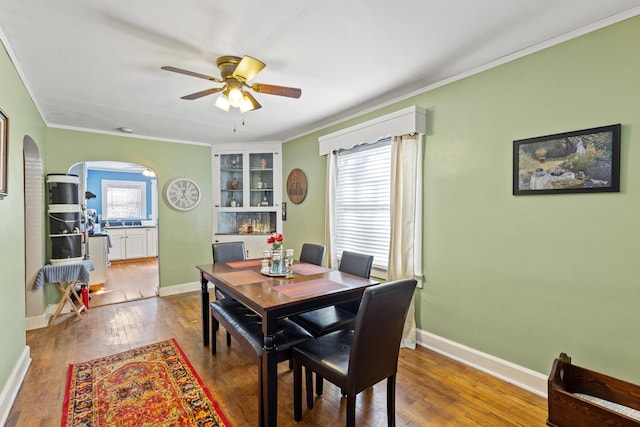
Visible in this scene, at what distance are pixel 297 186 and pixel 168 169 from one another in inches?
81.9

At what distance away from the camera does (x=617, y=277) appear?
190cm

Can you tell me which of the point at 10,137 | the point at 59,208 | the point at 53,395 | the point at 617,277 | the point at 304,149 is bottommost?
the point at 53,395

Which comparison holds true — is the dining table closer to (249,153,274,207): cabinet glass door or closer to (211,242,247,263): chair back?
(211,242,247,263): chair back

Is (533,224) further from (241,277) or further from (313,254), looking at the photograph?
(241,277)

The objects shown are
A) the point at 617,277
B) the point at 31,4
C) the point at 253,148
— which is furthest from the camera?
the point at 253,148

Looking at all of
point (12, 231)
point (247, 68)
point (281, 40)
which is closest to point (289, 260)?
point (247, 68)

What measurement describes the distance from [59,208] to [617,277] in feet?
17.6

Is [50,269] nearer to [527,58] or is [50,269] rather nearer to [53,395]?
[53,395]

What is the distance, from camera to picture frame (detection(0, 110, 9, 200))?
202 cm

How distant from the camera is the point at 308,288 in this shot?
87.4 inches

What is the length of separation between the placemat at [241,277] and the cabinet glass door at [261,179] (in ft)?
8.67

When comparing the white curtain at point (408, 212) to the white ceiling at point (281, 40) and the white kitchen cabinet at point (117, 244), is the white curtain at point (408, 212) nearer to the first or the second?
the white ceiling at point (281, 40)

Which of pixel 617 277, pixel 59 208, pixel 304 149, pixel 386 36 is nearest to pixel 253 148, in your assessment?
pixel 304 149

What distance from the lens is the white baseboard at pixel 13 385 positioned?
77.5 inches
